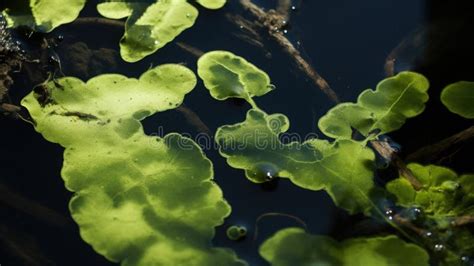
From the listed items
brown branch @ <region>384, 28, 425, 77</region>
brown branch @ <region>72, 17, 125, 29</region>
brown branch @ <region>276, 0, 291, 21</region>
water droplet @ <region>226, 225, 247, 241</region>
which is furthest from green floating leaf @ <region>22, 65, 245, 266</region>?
brown branch @ <region>384, 28, 425, 77</region>

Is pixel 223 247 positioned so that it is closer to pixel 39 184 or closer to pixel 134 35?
pixel 39 184

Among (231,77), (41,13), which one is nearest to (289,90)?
(231,77)

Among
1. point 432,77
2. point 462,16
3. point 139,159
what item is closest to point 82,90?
point 139,159

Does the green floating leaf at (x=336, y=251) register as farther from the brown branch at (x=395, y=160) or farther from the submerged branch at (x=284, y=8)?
the submerged branch at (x=284, y=8)

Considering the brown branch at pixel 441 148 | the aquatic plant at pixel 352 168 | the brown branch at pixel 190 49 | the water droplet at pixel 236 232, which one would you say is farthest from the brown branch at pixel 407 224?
the brown branch at pixel 190 49

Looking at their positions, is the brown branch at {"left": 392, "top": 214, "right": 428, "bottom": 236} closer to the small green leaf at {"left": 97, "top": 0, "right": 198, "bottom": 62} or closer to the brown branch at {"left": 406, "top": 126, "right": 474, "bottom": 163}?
the brown branch at {"left": 406, "top": 126, "right": 474, "bottom": 163}

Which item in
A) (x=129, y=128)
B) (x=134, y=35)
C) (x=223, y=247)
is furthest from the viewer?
(x=134, y=35)
